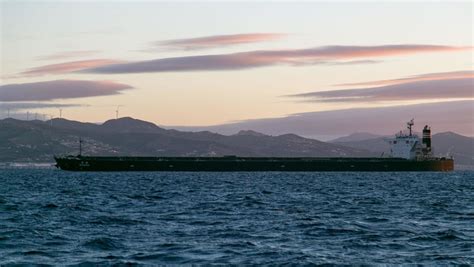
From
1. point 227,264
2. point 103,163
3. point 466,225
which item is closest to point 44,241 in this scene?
point 227,264

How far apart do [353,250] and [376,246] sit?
1.86 metres

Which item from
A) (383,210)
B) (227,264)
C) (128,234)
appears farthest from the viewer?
(383,210)

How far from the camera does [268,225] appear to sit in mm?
46188

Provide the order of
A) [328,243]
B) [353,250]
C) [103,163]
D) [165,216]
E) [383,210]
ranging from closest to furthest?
[353,250] → [328,243] → [165,216] → [383,210] → [103,163]

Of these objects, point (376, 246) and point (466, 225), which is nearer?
point (376, 246)

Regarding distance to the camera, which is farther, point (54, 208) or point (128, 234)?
point (54, 208)

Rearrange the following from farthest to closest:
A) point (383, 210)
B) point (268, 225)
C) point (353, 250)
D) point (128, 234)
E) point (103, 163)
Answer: point (103, 163)
point (383, 210)
point (268, 225)
point (128, 234)
point (353, 250)

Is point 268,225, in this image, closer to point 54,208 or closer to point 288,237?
point 288,237

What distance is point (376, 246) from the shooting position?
122 feet

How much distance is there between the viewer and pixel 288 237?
4038 centimetres

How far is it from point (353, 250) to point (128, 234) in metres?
12.6

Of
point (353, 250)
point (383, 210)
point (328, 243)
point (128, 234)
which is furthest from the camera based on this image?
point (383, 210)

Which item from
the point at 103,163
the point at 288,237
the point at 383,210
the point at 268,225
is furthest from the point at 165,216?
the point at 103,163

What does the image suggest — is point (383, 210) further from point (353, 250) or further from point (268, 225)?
point (353, 250)
